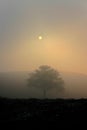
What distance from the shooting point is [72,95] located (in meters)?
44.5

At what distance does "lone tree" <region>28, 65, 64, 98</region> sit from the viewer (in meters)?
46.3
